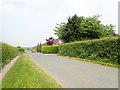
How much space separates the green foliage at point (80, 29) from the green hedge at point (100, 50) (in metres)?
9.70

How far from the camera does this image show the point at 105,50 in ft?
34.6

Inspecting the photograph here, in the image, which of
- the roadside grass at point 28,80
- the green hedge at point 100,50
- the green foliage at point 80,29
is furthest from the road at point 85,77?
the green foliage at point 80,29

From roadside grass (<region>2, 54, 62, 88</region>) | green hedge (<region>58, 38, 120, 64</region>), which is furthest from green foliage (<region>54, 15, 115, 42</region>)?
roadside grass (<region>2, 54, 62, 88</region>)

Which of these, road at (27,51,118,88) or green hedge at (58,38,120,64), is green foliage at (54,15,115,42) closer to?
green hedge at (58,38,120,64)

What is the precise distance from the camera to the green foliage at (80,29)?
25.6 meters

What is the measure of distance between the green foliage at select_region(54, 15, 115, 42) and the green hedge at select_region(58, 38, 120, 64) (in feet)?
31.8

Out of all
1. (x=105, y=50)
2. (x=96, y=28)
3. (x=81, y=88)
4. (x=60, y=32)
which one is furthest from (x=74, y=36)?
(x=81, y=88)

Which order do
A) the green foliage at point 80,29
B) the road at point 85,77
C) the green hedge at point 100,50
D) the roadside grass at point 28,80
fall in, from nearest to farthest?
the roadside grass at point 28,80
the road at point 85,77
the green hedge at point 100,50
the green foliage at point 80,29

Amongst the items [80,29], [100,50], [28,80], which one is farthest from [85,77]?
[80,29]

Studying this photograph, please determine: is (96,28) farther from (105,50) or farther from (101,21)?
(105,50)

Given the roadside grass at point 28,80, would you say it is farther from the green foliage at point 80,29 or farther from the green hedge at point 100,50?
the green foliage at point 80,29

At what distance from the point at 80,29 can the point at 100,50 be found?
Result: 14.9 m

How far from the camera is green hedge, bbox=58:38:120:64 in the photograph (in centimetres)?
940

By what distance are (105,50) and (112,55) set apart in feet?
3.39
